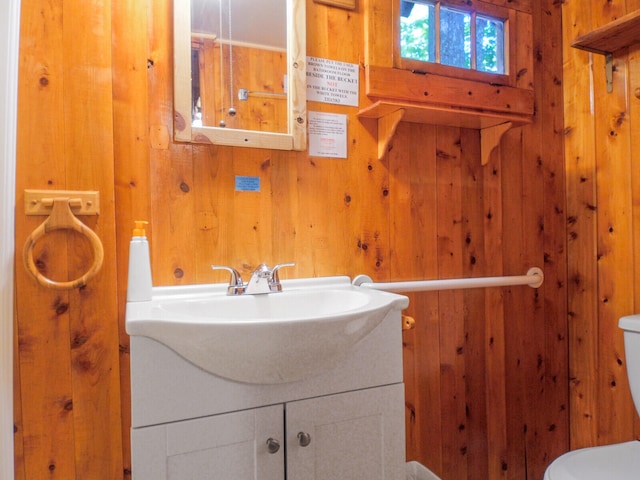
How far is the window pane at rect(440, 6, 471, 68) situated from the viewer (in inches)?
56.7

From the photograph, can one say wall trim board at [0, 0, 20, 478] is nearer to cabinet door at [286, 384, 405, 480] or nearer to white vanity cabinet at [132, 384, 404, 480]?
white vanity cabinet at [132, 384, 404, 480]

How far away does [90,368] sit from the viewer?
1.04 meters

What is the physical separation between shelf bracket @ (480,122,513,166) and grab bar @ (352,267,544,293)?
45 cm

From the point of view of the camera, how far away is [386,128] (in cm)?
134

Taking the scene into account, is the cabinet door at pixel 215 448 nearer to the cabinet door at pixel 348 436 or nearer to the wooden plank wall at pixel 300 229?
the cabinet door at pixel 348 436

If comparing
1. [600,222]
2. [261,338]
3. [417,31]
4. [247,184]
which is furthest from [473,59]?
[261,338]

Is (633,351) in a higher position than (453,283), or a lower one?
lower

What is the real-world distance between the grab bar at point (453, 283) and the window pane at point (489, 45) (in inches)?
30.8

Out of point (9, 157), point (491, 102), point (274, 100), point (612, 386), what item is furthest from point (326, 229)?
point (612, 386)

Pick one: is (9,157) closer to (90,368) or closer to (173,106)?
(173,106)

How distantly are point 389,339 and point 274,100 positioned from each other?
77 centimetres

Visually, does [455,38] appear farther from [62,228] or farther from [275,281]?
[62,228]

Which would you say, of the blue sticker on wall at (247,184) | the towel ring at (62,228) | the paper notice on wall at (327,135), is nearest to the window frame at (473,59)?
the paper notice on wall at (327,135)

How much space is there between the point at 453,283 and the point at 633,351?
57 cm
